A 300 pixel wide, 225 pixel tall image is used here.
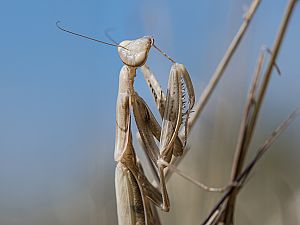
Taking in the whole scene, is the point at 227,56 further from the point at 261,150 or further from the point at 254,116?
the point at 261,150

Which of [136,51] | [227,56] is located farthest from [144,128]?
[227,56]

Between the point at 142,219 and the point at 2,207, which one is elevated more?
the point at 142,219

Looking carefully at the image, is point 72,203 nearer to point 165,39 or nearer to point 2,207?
point 2,207

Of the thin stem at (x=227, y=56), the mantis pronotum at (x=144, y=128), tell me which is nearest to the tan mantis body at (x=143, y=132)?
the mantis pronotum at (x=144, y=128)

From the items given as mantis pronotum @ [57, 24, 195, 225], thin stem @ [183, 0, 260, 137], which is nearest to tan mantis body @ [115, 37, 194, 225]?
mantis pronotum @ [57, 24, 195, 225]

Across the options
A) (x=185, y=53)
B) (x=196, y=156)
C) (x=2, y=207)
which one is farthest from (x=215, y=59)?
(x=2, y=207)

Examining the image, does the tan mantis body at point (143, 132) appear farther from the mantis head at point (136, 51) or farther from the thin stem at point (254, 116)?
the thin stem at point (254, 116)

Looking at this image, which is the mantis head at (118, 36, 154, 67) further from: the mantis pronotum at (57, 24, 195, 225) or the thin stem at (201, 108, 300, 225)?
the thin stem at (201, 108, 300, 225)
